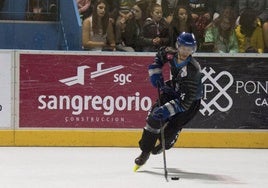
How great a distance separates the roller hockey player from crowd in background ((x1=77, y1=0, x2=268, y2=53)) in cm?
285

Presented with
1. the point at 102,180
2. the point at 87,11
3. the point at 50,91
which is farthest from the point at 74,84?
the point at 102,180

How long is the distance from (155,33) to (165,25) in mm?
199

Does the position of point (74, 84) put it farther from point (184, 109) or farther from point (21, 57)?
point (184, 109)

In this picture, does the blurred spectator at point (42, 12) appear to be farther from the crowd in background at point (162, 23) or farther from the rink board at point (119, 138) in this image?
the rink board at point (119, 138)

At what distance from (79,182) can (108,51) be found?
10.4 ft

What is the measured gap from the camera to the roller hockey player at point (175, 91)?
6359mm

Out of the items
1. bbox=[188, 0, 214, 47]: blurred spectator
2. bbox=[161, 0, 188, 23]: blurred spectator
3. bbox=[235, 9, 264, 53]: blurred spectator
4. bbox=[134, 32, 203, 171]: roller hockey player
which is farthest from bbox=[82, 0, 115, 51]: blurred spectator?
bbox=[134, 32, 203, 171]: roller hockey player

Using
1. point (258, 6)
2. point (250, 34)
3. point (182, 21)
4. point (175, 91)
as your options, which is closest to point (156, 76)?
point (175, 91)

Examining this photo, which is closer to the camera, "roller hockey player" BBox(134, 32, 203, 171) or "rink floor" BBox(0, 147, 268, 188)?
"rink floor" BBox(0, 147, 268, 188)

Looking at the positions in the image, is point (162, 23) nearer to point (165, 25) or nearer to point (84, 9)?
point (165, 25)

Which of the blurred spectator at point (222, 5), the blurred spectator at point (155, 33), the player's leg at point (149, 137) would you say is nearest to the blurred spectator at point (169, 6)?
the blurred spectator at point (155, 33)

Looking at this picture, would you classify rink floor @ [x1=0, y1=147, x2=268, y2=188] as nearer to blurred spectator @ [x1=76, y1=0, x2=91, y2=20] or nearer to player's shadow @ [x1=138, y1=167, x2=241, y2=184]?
player's shadow @ [x1=138, y1=167, x2=241, y2=184]

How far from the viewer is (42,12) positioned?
10.1 metres

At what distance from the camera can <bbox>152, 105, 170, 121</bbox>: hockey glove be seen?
6359 millimetres
